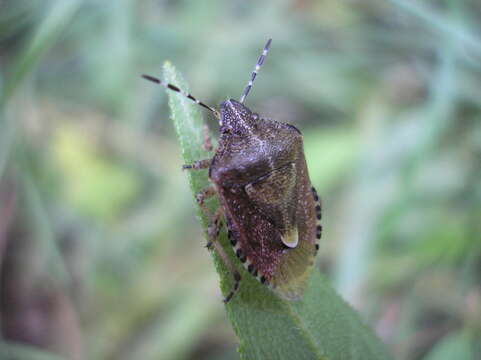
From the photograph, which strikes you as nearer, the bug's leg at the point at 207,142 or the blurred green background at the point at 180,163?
the bug's leg at the point at 207,142

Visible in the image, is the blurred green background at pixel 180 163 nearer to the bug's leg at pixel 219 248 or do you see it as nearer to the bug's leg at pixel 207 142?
the bug's leg at pixel 207 142

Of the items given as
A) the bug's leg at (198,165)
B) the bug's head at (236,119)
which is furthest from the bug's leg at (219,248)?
the bug's head at (236,119)

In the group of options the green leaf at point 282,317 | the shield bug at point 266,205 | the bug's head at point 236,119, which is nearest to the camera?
the green leaf at point 282,317

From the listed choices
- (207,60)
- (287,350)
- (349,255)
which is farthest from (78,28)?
(287,350)

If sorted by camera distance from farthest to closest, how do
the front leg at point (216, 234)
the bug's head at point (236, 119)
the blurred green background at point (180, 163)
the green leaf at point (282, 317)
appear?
the blurred green background at point (180, 163)
the bug's head at point (236, 119)
the front leg at point (216, 234)
the green leaf at point (282, 317)

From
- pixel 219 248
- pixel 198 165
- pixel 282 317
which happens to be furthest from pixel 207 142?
pixel 282 317

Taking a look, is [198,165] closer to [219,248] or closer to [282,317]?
[219,248]
